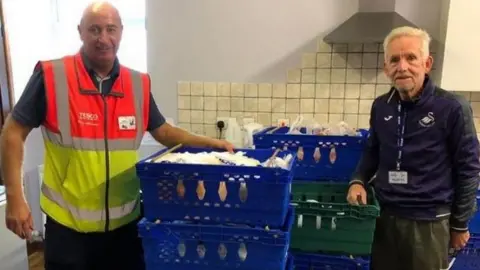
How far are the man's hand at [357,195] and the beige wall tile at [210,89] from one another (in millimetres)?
1453

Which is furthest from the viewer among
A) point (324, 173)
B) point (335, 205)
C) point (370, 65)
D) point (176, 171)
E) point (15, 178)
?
point (370, 65)

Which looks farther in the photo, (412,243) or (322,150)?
(322,150)

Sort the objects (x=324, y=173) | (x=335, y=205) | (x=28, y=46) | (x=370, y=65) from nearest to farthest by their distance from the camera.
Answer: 1. (x=335, y=205)
2. (x=324, y=173)
3. (x=370, y=65)
4. (x=28, y=46)

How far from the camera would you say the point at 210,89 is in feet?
9.57

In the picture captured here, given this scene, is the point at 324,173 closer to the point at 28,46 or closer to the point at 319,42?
the point at 319,42

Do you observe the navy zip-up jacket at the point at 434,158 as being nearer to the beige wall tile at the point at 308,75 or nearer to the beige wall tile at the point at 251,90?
the beige wall tile at the point at 308,75

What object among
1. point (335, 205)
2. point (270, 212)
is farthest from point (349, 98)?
point (270, 212)

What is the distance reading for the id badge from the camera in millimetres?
1621

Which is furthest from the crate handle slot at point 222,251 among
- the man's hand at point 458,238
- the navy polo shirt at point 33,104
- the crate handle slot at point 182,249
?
the man's hand at point 458,238

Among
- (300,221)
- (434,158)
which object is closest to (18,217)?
(300,221)

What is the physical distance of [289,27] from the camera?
276cm

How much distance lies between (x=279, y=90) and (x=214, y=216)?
5.55 feet

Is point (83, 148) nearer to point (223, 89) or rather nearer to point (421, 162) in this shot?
point (421, 162)

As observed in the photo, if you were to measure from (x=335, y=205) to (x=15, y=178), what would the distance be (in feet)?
3.65
